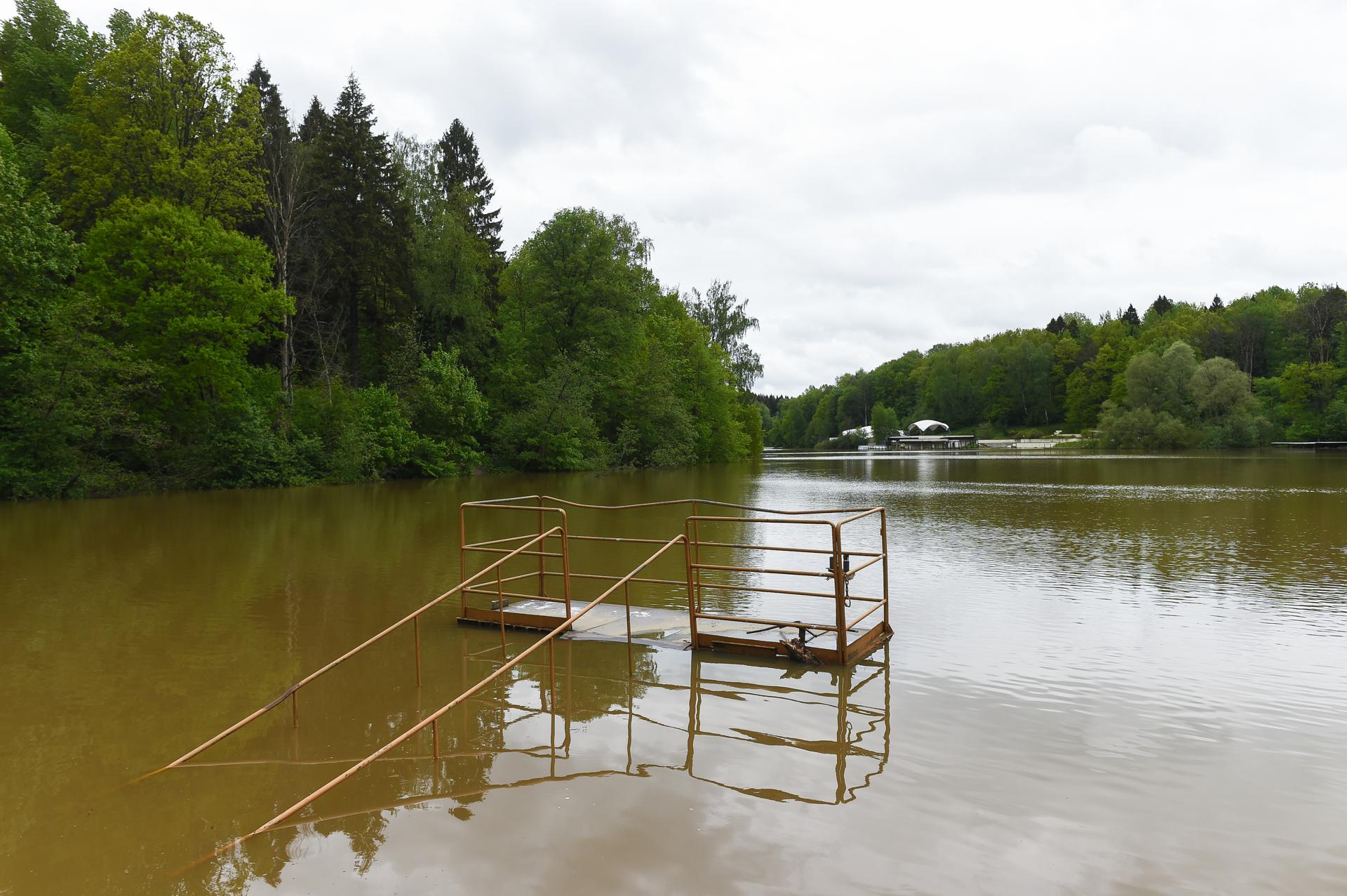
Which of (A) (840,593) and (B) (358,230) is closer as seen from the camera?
(A) (840,593)

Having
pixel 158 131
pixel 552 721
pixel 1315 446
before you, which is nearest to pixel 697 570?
pixel 552 721

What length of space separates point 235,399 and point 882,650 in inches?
1233

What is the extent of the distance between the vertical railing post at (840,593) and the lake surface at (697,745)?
353 mm

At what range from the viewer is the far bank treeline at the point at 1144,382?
84875 mm

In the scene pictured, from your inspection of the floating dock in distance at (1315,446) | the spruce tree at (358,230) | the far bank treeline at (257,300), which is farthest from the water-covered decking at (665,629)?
the floating dock in distance at (1315,446)

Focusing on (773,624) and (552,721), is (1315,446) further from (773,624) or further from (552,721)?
(552,721)

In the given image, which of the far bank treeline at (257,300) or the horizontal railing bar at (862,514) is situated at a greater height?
the far bank treeline at (257,300)

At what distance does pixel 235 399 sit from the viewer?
3350 centimetres

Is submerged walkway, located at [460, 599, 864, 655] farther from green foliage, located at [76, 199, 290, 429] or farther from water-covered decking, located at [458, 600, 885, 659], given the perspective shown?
green foliage, located at [76, 199, 290, 429]

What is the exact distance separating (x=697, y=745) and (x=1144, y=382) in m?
98.2

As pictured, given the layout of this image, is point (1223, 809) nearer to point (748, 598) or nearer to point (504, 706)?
point (504, 706)

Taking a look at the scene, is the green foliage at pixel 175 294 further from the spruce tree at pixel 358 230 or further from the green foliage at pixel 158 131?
the spruce tree at pixel 358 230

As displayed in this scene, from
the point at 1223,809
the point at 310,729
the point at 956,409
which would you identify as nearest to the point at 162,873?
the point at 310,729

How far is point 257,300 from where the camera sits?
1284 inches
